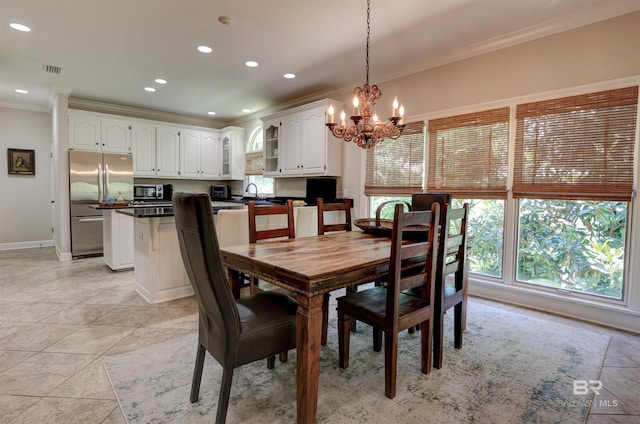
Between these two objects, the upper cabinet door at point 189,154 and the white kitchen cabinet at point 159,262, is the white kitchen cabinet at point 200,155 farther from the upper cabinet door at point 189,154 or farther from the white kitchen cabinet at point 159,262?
the white kitchen cabinet at point 159,262

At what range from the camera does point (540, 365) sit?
2.10 metres

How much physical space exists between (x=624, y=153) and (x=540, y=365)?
1849 millimetres

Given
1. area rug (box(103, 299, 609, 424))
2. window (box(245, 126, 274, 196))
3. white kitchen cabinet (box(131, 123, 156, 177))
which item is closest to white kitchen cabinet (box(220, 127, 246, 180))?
window (box(245, 126, 274, 196))

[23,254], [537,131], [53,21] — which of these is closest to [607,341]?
[537,131]

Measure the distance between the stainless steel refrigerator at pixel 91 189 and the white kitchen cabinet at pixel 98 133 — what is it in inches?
15.2

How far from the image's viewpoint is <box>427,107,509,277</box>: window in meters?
3.24

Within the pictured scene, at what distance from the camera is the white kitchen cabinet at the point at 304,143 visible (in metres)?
4.52

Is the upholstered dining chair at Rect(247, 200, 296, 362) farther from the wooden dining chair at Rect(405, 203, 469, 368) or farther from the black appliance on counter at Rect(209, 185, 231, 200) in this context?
the black appliance on counter at Rect(209, 185, 231, 200)

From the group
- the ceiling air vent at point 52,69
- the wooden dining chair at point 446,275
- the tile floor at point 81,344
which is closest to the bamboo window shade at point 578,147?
the tile floor at point 81,344

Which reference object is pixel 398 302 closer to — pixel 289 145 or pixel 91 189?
pixel 289 145

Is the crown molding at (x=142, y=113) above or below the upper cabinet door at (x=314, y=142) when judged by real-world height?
above

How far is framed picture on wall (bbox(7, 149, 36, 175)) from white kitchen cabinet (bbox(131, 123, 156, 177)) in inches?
75.4

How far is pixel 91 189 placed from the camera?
506cm

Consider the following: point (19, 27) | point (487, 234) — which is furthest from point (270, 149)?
point (487, 234)
